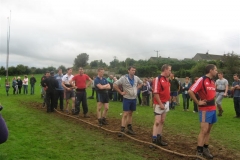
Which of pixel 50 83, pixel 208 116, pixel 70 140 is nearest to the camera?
pixel 208 116

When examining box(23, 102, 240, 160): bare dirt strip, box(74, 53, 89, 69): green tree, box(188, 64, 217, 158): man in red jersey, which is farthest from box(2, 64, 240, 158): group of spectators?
box(74, 53, 89, 69): green tree

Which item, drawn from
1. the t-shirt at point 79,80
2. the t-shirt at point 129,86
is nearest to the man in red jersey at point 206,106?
the t-shirt at point 129,86

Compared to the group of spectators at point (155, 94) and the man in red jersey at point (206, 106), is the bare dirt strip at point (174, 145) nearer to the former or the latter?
the group of spectators at point (155, 94)

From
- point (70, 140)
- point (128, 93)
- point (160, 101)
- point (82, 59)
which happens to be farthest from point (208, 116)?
point (82, 59)

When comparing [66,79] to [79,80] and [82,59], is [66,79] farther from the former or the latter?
[82,59]

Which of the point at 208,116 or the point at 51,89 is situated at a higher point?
the point at 51,89

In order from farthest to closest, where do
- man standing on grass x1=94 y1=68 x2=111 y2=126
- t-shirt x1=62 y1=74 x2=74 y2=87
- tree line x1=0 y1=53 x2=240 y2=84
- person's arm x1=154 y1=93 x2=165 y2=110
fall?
1. tree line x1=0 y1=53 x2=240 y2=84
2. t-shirt x1=62 y1=74 x2=74 y2=87
3. man standing on grass x1=94 y1=68 x2=111 y2=126
4. person's arm x1=154 y1=93 x2=165 y2=110

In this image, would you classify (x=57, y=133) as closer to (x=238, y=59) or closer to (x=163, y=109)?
(x=163, y=109)

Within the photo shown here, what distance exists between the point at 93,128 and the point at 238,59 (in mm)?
43180

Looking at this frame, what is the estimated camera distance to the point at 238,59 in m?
46.3

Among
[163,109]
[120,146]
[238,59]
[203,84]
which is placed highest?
[238,59]

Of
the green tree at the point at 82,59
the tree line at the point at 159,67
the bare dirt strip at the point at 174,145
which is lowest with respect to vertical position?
the bare dirt strip at the point at 174,145

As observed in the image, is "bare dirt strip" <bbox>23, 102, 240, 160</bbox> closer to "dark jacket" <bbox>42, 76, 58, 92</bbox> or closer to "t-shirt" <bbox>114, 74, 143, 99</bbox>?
"t-shirt" <bbox>114, 74, 143, 99</bbox>

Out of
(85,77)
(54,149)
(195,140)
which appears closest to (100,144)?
(54,149)
